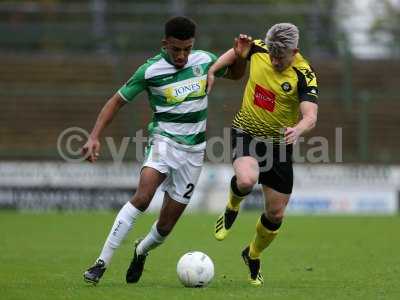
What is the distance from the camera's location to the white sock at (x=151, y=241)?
31.1 feet

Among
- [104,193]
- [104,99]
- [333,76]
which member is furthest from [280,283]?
[333,76]

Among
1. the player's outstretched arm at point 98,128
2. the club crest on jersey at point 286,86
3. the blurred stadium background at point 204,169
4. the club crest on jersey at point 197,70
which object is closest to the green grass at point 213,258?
the blurred stadium background at point 204,169

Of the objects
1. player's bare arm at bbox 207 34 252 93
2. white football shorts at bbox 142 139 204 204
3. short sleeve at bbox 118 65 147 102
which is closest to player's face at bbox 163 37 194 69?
short sleeve at bbox 118 65 147 102

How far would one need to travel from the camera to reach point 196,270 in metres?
9.09

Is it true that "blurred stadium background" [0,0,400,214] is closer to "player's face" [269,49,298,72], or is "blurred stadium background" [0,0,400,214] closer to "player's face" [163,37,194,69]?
"player's face" [269,49,298,72]

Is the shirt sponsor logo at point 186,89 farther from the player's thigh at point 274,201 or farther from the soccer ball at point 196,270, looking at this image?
the soccer ball at point 196,270

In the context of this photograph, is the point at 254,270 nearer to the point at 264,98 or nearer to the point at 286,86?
the point at 264,98

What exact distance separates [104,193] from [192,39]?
1471 centimetres

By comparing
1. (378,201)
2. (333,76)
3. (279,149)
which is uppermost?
(279,149)

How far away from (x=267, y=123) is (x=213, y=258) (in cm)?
349

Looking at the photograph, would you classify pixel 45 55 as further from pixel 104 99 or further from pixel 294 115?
pixel 294 115

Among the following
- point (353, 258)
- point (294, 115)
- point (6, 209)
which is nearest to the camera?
point (294, 115)

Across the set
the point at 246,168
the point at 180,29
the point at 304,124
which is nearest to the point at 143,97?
the point at 246,168

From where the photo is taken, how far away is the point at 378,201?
23844 mm
